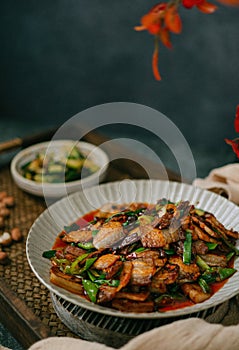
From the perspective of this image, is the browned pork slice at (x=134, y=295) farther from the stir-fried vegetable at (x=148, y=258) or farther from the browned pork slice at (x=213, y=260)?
the browned pork slice at (x=213, y=260)

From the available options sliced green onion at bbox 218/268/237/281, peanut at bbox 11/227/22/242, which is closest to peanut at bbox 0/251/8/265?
peanut at bbox 11/227/22/242

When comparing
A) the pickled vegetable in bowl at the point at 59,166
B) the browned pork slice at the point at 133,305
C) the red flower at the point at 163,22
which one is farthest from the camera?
the pickled vegetable in bowl at the point at 59,166

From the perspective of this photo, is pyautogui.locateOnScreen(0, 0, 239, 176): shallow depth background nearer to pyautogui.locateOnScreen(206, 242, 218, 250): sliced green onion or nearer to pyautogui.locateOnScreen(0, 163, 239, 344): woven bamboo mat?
pyautogui.locateOnScreen(0, 163, 239, 344): woven bamboo mat

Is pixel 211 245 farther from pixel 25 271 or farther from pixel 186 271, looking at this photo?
pixel 25 271

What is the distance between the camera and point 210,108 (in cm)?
385

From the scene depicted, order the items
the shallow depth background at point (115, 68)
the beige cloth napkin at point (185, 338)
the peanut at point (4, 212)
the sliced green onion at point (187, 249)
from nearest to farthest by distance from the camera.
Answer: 1. the beige cloth napkin at point (185, 338)
2. the sliced green onion at point (187, 249)
3. the peanut at point (4, 212)
4. the shallow depth background at point (115, 68)

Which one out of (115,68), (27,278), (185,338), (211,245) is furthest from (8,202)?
(115,68)

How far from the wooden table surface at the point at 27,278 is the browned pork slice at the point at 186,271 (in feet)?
1.44

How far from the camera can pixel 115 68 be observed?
13.5ft

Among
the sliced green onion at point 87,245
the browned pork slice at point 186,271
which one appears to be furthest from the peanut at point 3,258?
the browned pork slice at point 186,271

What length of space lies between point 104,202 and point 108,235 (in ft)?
1.80

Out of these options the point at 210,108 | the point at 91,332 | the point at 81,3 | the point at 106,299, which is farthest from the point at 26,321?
the point at 81,3

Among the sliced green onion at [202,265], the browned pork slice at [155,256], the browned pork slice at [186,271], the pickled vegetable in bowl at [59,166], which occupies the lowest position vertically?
the pickled vegetable in bowl at [59,166]

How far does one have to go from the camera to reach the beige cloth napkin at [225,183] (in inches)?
91.8
